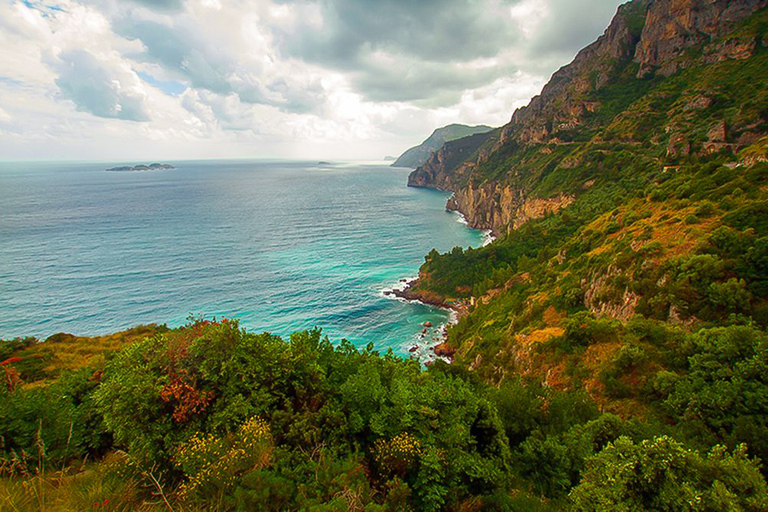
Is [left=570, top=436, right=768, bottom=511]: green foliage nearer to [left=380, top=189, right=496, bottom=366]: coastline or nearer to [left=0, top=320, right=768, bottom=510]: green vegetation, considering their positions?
[left=0, top=320, right=768, bottom=510]: green vegetation

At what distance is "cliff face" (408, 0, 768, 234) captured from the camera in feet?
287

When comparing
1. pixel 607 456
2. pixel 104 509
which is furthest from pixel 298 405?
pixel 607 456

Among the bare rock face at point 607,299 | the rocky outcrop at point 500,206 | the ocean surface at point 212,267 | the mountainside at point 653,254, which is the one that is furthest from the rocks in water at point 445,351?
the rocky outcrop at point 500,206

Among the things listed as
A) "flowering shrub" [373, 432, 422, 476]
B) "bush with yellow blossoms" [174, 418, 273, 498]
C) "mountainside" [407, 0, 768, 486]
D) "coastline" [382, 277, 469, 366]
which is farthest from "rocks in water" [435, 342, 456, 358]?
"bush with yellow blossoms" [174, 418, 273, 498]

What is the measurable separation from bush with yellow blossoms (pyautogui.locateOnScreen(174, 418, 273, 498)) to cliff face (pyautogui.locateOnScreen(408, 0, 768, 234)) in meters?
80.9

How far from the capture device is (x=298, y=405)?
1177 cm

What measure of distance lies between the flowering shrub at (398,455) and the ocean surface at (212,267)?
166 feet

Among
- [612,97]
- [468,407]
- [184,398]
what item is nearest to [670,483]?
[468,407]

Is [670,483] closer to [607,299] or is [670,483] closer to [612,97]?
[607,299]

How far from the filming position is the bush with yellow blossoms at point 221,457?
25.6 feet

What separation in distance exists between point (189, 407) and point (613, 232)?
53.4 meters

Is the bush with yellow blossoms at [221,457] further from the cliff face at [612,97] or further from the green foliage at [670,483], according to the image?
the cliff face at [612,97]

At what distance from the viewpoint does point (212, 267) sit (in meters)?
89.6

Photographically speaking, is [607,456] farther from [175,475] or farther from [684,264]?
[684,264]
